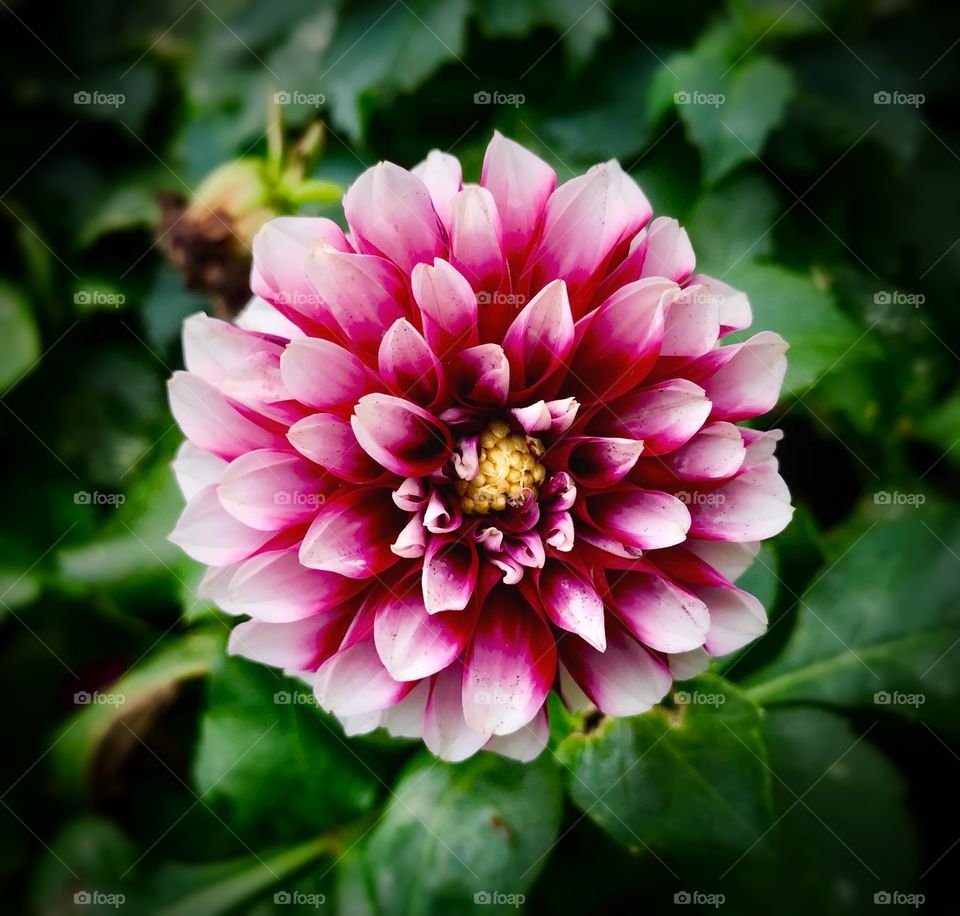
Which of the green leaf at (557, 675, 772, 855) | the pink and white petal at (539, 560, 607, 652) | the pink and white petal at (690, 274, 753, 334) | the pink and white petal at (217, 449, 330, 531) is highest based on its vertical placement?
the pink and white petal at (690, 274, 753, 334)

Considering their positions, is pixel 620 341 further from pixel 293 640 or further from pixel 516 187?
pixel 293 640

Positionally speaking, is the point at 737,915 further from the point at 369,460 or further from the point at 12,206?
the point at 12,206

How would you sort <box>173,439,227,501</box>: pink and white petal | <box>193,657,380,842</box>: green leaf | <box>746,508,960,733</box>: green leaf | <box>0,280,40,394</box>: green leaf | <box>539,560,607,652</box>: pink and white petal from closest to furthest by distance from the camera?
<box>539,560,607,652</box>: pink and white petal → <box>173,439,227,501</box>: pink and white petal → <box>193,657,380,842</box>: green leaf → <box>746,508,960,733</box>: green leaf → <box>0,280,40,394</box>: green leaf

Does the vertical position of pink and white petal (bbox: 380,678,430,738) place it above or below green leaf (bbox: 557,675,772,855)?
above

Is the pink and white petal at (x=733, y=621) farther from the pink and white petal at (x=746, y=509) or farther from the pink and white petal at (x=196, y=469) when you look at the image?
the pink and white petal at (x=196, y=469)

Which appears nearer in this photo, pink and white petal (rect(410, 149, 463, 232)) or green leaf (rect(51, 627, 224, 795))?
pink and white petal (rect(410, 149, 463, 232))

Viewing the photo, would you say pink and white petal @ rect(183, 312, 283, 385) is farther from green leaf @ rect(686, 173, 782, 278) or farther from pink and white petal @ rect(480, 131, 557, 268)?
green leaf @ rect(686, 173, 782, 278)

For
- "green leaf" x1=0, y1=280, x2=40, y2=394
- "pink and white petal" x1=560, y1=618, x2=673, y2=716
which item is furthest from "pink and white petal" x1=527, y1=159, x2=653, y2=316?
"green leaf" x1=0, y1=280, x2=40, y2=394
